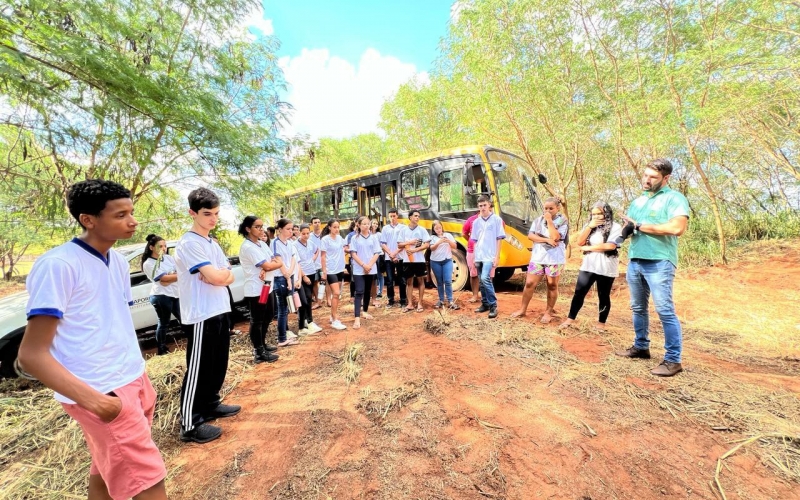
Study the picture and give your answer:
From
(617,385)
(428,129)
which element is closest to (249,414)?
(617,385)

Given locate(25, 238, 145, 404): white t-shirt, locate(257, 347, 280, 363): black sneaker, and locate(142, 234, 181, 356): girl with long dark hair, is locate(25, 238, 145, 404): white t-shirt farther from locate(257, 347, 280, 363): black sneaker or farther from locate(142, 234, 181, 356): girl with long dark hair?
locate(142, 234, 181, 356): girl with long dark hair

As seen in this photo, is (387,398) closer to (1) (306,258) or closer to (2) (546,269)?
(2) (546,269)

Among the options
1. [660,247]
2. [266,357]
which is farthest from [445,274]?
[660,247]

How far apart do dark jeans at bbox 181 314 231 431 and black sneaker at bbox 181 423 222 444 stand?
0.15 feet

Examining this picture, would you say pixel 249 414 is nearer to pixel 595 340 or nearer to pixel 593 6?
pixel 595 340

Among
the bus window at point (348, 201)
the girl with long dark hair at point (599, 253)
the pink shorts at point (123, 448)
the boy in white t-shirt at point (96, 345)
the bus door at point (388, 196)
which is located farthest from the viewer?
the bus window at point (348, 201)

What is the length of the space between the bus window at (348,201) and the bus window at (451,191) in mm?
2719

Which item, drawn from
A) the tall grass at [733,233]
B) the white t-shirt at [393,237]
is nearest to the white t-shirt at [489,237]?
the white t-shirt at [393,237]

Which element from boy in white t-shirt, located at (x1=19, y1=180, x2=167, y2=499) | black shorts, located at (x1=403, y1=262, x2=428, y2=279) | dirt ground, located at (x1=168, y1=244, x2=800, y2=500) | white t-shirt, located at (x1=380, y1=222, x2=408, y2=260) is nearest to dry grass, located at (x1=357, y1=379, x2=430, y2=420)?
dirt ground, located at (x1=168, y1=244, x2=800, y2=500)

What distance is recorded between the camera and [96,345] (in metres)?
1.28

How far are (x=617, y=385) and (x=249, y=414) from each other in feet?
9.68

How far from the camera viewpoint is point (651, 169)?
9.44ft

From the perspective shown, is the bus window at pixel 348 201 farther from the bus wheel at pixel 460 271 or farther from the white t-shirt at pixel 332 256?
the white t-shirt at pixel 332 256

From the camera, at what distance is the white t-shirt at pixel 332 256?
533cm
